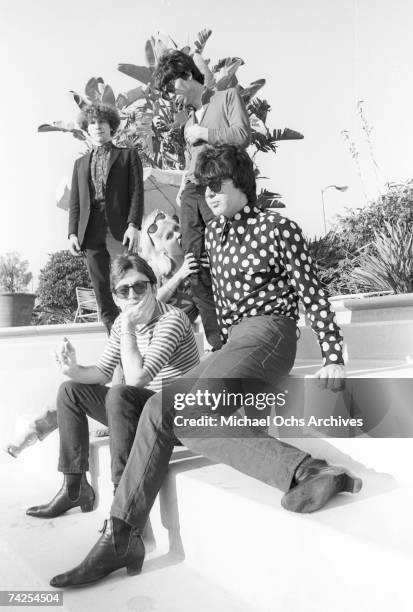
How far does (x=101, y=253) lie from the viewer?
3.61m

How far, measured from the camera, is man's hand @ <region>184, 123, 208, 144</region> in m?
3.19

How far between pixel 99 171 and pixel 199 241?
0.93m

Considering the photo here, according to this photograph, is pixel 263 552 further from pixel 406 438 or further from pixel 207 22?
pixel 207 22

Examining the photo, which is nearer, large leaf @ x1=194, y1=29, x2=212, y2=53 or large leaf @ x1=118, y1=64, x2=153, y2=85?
large leaf @ x1=118, y1=64, x2=153, y2=85

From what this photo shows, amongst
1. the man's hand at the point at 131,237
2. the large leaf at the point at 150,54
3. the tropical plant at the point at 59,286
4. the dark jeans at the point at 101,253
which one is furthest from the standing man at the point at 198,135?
the tropical plant at the point at 59,286

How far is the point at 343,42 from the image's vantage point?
6887 mm

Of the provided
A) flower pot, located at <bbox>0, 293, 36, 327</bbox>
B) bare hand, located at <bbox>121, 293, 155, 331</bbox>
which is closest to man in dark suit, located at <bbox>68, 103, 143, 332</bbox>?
bare hand, located at <bbox>121, 293, 155, 331</bbox>

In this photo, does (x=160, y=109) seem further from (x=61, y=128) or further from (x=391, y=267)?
(x=391, y=267)

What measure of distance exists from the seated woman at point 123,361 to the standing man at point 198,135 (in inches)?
26.9

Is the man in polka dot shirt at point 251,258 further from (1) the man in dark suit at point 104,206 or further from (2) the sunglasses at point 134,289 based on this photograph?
(1) the man in dark suit at point 104,206

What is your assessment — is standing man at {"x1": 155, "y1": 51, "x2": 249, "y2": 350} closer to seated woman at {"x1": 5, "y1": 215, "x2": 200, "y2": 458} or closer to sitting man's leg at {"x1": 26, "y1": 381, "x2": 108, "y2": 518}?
seated woman at {"x1": 5, "y1": 215, "x2": 200, "y2": 458}

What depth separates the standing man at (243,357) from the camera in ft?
5.65

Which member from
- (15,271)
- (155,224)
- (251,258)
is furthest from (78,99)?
(15,271)

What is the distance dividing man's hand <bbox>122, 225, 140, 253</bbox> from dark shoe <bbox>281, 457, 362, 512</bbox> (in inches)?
81.9
